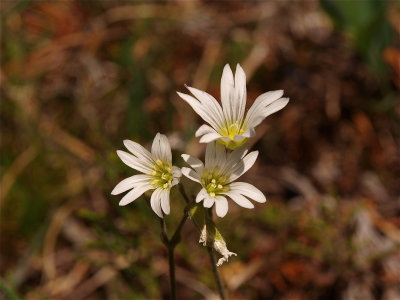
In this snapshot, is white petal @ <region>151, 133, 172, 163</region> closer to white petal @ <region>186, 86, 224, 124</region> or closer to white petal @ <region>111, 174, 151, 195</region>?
white petal @ <region>111, 174, 151, 195</region>

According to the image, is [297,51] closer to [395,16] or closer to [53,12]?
[395,16]

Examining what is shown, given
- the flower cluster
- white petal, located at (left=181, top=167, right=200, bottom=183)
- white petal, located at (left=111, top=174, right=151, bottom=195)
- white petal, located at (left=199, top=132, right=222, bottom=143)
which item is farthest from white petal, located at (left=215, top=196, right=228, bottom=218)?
white petal, located at (left=111, top=174, right=151, bottom=195)

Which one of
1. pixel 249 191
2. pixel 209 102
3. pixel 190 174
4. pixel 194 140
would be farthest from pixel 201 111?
pixel 194 140

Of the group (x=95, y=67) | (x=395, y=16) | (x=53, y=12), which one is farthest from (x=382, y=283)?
(x=53, y=12)

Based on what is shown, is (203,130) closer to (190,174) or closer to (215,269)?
(190,174)

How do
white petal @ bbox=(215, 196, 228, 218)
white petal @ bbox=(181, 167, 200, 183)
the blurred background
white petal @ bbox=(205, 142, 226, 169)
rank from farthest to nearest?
the blurred background < white petal @ bbox=(205, 142, 226, 169) < white petal @ bbox=(181, 167, 200, 183) < white petal @ bbox=(215, 196, 228, 218)

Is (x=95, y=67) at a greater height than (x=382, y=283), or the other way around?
(x=95, y=67)
